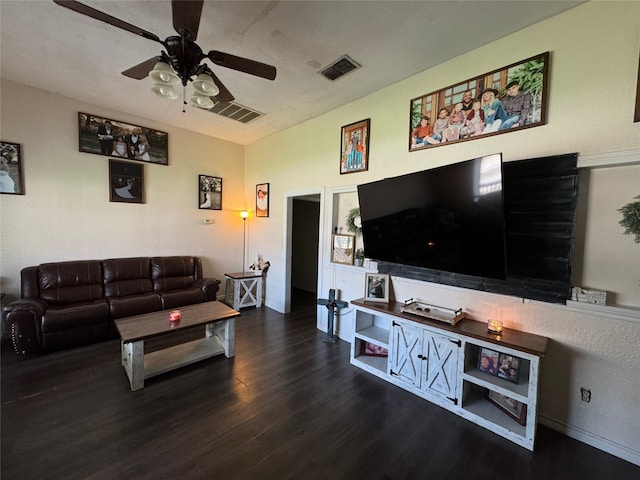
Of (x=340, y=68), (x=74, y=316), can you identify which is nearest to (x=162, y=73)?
(x=340, y=68)

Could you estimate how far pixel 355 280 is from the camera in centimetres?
345

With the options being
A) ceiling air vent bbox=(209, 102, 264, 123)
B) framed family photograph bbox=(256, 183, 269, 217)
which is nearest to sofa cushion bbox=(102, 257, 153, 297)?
framed family photograph bbox=(256, 183, 269, 217)

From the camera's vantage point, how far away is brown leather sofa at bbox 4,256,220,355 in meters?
2.89

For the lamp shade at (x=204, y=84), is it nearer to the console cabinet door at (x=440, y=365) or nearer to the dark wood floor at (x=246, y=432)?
the dark wood floor at (x=246, y=432)

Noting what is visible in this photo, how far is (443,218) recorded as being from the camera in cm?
220

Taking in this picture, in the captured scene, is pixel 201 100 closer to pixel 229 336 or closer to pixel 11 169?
pixel 229 336

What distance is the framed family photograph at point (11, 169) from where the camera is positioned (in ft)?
10.6

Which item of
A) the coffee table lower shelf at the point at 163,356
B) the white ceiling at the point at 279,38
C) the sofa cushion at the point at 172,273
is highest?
the white ceiling at the point at 279,38

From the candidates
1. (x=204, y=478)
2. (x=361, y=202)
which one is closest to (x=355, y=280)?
(x=361, y=202)

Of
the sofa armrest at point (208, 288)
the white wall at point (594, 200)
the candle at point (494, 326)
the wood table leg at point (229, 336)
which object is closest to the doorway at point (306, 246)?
the sofa armrest at point (208, 288)

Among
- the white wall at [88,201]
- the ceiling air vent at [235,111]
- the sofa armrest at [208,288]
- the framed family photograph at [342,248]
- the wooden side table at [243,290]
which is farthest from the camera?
the wooden side table at [243,290]

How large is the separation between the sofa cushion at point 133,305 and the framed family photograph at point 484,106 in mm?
3894

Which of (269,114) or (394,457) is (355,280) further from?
(269,114)

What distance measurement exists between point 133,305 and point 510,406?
4.26 metres
